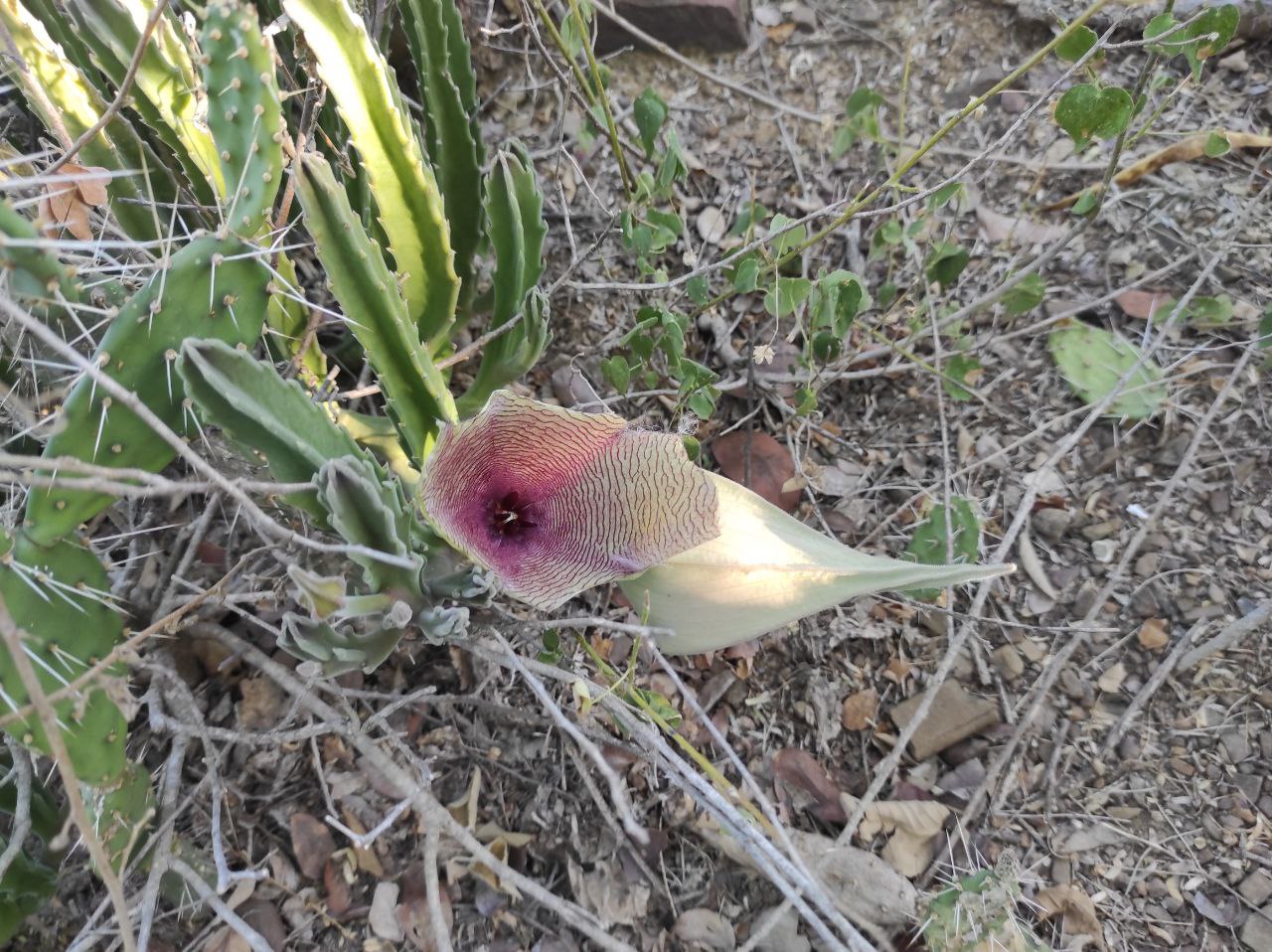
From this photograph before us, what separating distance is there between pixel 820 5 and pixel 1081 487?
3.64 feet

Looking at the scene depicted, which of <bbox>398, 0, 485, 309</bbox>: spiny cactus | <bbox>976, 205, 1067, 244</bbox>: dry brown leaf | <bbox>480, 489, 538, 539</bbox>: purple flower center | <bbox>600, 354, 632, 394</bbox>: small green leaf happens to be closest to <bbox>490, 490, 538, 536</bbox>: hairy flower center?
<bbox>480, 489, 538, 539</bbox>: purple flower center

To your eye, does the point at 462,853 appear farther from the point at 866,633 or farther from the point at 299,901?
the point at 866,633

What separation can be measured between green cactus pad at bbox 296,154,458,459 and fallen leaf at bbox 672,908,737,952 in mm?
641

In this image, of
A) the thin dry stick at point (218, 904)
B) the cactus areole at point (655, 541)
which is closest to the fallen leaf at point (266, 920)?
the thin dry stick at point (218, 904)

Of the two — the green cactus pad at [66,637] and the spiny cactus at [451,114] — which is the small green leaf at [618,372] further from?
the green cactus pad at [66,637]

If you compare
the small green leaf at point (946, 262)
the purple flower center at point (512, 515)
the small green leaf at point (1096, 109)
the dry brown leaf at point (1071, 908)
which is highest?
the small green leaf at point (1096, 109)

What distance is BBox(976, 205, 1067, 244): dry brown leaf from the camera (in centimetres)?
154

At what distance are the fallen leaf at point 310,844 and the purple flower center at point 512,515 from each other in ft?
1.44

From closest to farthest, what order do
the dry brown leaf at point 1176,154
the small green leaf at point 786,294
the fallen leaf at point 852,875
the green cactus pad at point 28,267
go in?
the green cactus pad at point 28,267
the fallen leaf at point 852,875
the small green leaf at point 786,294
the dry brown leaf at point 1176,154

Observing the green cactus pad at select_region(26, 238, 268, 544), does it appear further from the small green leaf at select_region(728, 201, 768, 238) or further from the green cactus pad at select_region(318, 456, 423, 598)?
the small green leaf at select_region(728, 201, 768, 238)

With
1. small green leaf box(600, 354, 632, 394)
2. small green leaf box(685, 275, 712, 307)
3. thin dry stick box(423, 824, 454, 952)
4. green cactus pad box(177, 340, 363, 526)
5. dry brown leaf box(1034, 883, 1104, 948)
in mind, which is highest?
green cactus pad box(177, 340, 363, 526)

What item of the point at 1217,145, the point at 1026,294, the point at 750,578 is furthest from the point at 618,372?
the point at 1217,145

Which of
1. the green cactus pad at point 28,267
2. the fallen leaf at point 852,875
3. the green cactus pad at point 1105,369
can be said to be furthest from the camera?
the green cactus pad at point 1105,369

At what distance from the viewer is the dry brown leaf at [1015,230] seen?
1.54m
